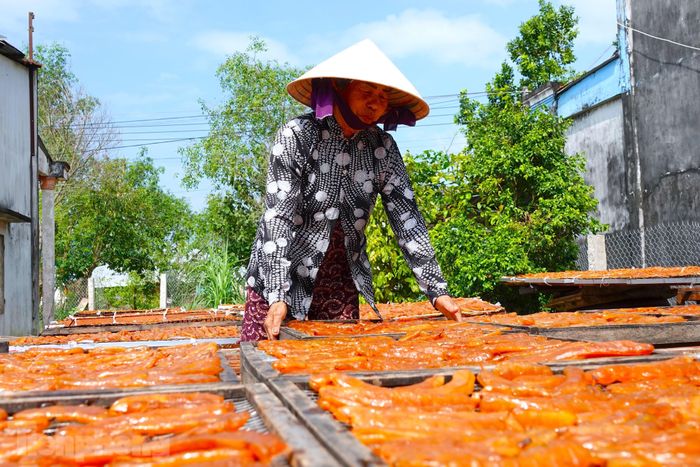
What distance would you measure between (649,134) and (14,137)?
13071 mm

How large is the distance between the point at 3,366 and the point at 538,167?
12.2m

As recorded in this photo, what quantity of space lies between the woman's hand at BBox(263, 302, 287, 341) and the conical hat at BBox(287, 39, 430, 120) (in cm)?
120

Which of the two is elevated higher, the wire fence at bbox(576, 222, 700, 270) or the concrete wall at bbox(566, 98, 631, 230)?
the concrete wall at bbox(566, 98, 631, 230)

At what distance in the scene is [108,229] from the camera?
2714 cm

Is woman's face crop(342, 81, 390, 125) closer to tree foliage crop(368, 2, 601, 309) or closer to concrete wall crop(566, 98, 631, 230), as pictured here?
tree foliage crop(368, 2, 601, 309)

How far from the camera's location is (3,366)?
2.60 metres

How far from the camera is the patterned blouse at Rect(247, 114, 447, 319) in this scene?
141 inches

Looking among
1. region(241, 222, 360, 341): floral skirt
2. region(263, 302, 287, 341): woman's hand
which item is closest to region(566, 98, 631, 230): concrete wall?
region(241, 222, 360, 341): floral skirt

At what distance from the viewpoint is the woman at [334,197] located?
3.57 meters

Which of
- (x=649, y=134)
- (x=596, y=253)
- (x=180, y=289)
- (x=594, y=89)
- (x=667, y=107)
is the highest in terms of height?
(x=594, y=89)

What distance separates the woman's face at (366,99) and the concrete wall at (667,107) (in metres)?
11.2

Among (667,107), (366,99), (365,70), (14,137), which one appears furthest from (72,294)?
(365,70)

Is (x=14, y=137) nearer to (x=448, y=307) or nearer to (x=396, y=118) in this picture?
(x=396, y=118)

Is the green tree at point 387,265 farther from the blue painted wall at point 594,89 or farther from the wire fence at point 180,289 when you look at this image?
the wire fence at point 180,289
